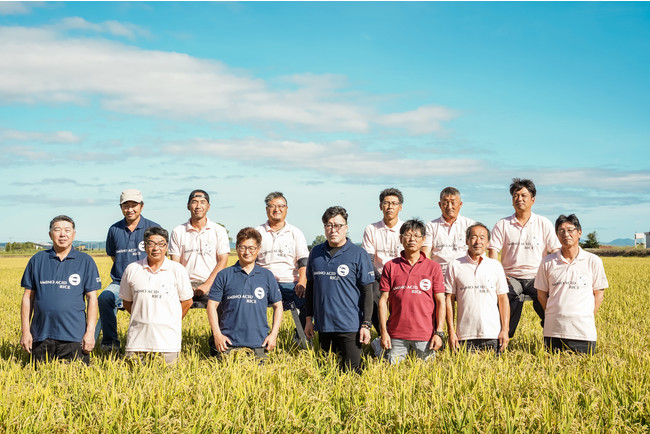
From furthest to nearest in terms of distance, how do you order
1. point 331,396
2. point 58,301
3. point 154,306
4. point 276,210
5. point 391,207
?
point 276,210, point 391,207, point 58,301, point 154,306, point 331,396

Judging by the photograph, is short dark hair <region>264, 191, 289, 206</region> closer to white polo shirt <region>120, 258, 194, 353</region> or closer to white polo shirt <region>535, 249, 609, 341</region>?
white polo shirt <region>120, 258, 194, 353</region>

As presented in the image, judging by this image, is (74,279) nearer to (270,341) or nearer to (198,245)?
(198,245)

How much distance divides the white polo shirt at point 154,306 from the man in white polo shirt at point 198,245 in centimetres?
115

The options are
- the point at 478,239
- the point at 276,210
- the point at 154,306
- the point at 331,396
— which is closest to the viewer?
the point at 331,396

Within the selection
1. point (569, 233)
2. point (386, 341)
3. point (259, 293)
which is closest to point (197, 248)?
point (259, 293)

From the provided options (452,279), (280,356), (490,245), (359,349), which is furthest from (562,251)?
(280,356)

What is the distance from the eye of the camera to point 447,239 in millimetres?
7477

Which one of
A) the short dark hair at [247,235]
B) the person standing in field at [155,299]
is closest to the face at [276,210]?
the short dark hair at [247,235]

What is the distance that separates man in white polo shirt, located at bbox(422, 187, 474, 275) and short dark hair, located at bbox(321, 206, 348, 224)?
5.03 ft

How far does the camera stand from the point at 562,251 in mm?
6945

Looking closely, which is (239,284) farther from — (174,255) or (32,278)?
(32,278)

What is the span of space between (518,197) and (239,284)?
3866 mm

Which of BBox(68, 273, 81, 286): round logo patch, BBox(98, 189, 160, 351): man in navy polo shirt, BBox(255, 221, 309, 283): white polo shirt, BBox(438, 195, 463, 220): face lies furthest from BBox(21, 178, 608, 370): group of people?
BBox(98, 189, 160, 351): man in navy polo shirt

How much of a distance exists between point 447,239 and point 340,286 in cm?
194
